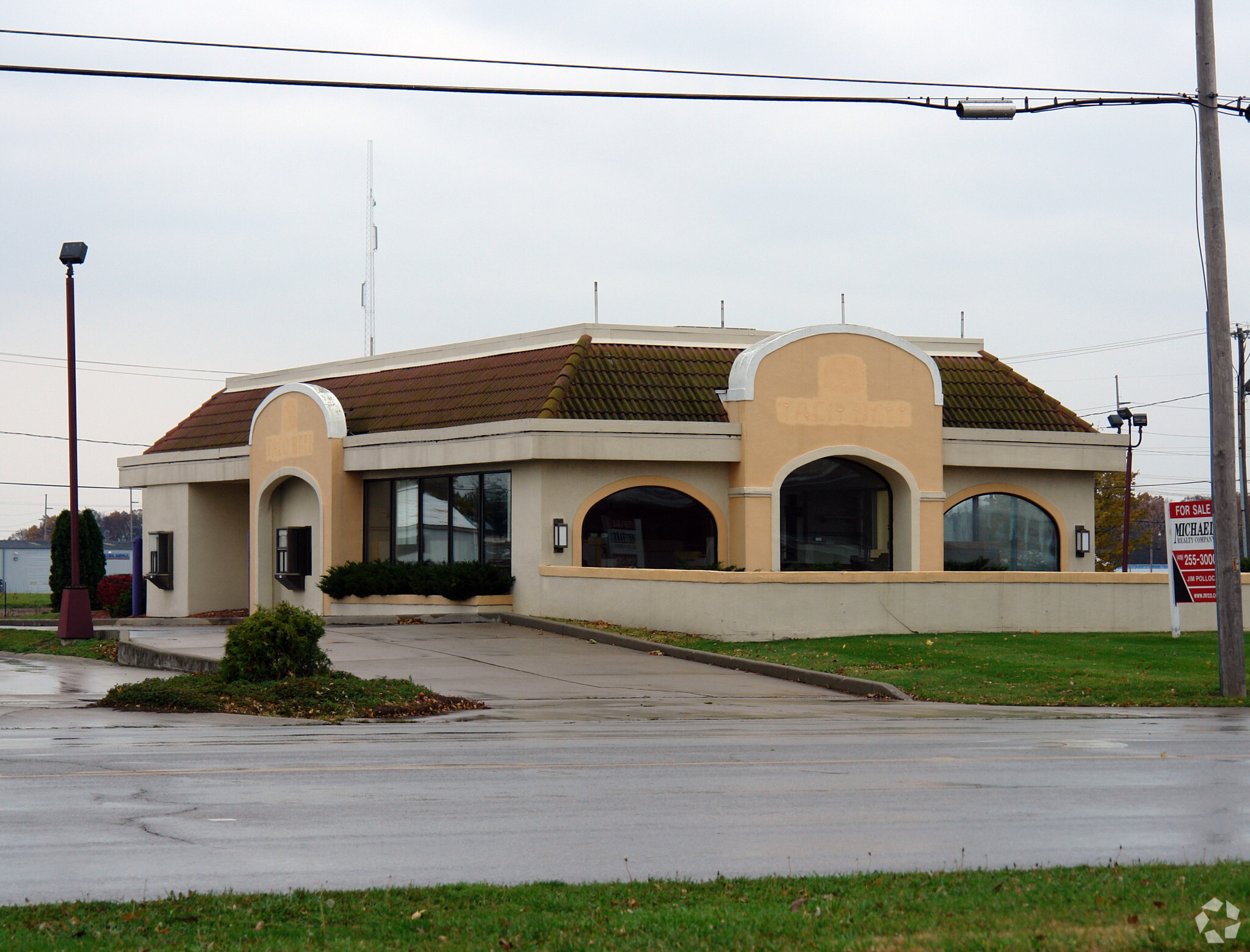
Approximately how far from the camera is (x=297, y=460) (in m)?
34.5

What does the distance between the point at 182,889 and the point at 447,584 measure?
22.4 metres

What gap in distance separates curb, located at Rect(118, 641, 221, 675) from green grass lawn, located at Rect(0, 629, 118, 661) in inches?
33.9

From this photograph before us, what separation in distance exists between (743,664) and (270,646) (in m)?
7.50

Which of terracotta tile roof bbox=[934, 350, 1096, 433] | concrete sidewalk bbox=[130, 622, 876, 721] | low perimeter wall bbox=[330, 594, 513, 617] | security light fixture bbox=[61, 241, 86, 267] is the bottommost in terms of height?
concrete sidewalk bbox=[130, 622, 876, 721]

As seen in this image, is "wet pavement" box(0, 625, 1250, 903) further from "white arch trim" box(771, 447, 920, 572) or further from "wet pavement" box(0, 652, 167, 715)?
"white arch trim" box(771, 447, 920, 572)

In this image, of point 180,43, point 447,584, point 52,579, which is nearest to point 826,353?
point 447,584

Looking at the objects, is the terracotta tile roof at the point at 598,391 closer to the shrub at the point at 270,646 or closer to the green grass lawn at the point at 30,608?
the shrub at the point at 270,646

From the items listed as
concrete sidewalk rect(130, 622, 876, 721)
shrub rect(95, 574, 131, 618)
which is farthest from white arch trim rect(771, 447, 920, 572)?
shrub rect(95, 574, 131, 618)

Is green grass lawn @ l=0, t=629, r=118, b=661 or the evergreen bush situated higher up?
the evergreen bush

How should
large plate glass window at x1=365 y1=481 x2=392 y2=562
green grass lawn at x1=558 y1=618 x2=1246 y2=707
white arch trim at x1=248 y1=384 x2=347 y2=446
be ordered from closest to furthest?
green grass lawn at x1=558 y1=618 x2=1246 y2=707
white arch trim at x1=248 y1=384 x2=347 y2=446
large plate glass window at x1=365 y1=481 x2=392 y2=562

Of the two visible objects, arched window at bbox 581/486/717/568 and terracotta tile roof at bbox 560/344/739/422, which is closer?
terracotta tile roof at bbox 560/344/739/422

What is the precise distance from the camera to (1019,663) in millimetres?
20516

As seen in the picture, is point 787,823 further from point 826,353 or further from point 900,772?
point 826,353

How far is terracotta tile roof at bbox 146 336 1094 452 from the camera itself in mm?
30078
